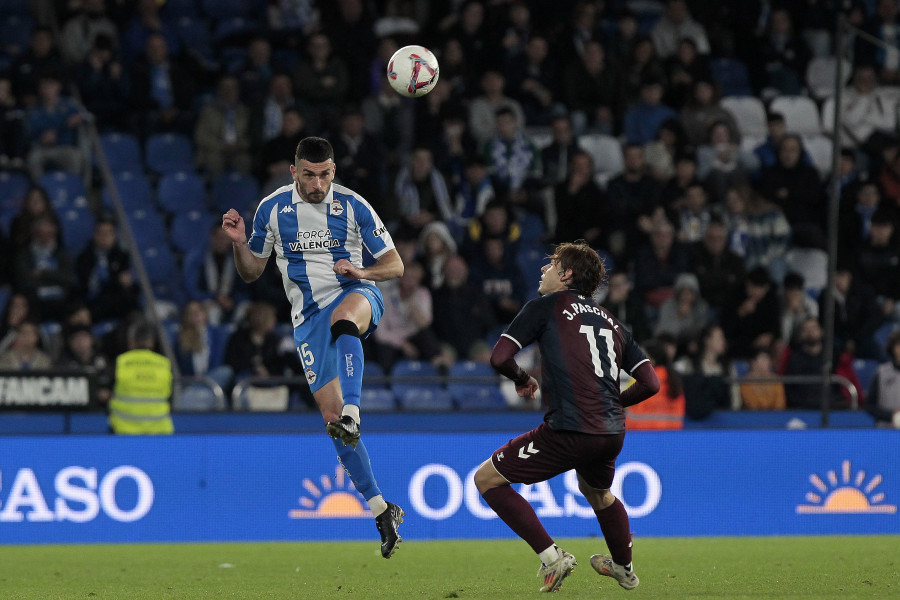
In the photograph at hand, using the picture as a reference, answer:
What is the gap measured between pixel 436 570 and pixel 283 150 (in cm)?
756

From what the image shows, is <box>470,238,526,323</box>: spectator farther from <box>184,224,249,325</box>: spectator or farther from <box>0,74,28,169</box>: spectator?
<box>0,74,28,169</box>: spectator

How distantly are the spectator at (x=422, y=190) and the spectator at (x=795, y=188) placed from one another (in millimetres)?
3646

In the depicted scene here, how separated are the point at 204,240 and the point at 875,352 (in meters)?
7.33

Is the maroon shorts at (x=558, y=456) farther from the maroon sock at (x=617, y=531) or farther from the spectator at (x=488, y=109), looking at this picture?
the spectator at (x=488, y=109)

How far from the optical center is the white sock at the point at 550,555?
279 inches

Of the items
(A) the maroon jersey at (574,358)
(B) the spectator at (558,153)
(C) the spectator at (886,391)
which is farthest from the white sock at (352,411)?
(B) the spectator at (558,153)

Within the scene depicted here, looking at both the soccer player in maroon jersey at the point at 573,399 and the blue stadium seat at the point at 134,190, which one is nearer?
the soccer player in maroon jersey at the point at 573,399

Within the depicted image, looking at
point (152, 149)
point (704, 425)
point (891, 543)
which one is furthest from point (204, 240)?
point (891, 543)

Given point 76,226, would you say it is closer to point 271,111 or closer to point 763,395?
point 271,111

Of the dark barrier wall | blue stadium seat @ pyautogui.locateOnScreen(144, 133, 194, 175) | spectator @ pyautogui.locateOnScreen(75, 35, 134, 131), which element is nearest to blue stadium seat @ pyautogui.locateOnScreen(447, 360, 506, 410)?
the dark barrier wall

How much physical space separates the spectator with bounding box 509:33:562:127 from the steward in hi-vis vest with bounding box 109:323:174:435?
250 inches

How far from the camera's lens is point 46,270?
14.2 meters

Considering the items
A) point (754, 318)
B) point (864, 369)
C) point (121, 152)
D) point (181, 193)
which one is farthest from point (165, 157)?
point (864, 369)

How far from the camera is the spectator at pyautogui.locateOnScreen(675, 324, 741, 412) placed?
1248 cm
